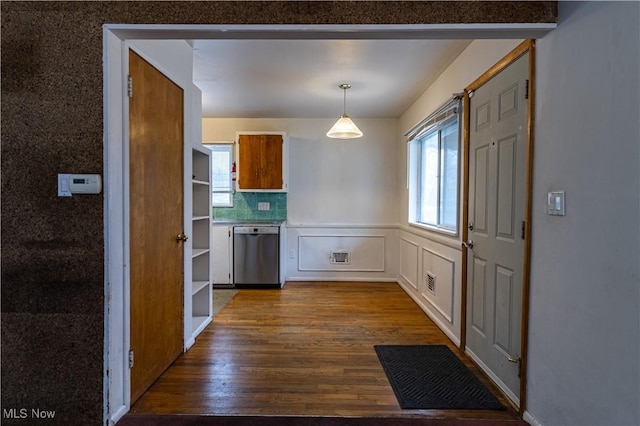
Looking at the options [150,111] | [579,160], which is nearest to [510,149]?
[579,160]

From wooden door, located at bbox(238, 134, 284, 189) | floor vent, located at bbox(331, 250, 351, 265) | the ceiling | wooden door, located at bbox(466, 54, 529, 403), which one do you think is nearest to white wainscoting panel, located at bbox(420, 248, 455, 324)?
wooden door, located at bbox(466, 54, 529, 403)

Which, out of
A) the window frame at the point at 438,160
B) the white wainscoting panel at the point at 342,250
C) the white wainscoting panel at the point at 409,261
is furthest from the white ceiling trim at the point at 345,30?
the white wainscoting panel at the point at 342,250

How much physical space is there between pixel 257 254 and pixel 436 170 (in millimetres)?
2543

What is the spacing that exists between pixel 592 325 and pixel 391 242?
378cm

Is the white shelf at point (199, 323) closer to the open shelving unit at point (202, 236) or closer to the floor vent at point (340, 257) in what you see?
the open shelving unit at point (202, 236)

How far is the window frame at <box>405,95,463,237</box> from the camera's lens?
9.55ft

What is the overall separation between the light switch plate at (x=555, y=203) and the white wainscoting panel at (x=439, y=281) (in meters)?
1.39

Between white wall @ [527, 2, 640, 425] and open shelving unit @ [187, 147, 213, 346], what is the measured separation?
2.71 metres

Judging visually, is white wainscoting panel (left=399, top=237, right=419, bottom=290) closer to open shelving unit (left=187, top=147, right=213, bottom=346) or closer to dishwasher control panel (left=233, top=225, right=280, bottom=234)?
dishwasher control panel (left=233, top=225, right=280, bottom=234)

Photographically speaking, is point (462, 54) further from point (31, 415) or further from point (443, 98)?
point (31, 415)

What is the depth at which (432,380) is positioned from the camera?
2.30 m

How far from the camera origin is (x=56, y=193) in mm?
1699

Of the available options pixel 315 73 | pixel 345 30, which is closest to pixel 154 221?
pixel 345 30

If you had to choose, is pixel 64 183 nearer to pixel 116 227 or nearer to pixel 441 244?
pixel 116 227
